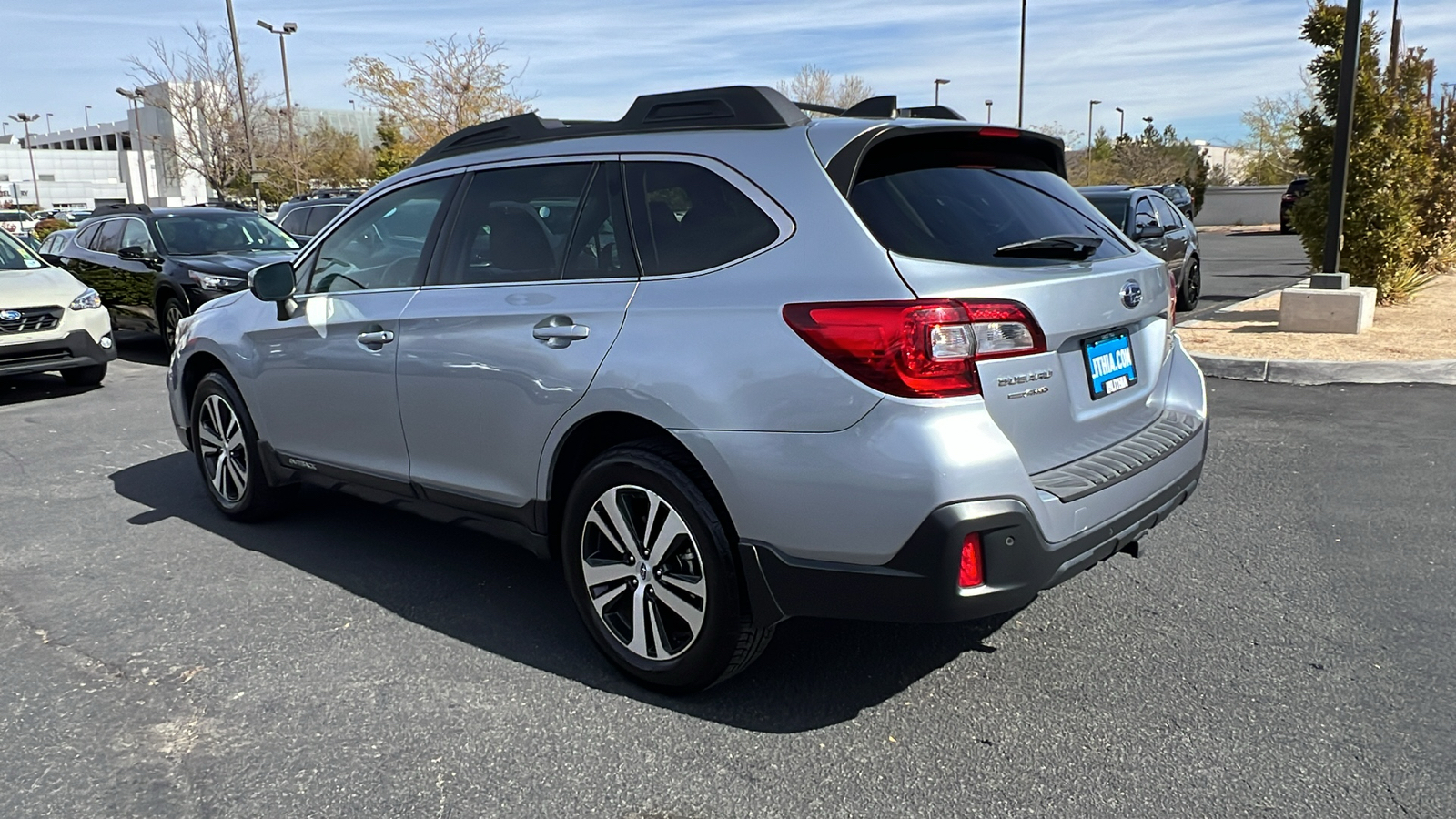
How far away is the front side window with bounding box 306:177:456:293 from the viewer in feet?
14.1

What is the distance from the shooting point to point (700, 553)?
3.20m

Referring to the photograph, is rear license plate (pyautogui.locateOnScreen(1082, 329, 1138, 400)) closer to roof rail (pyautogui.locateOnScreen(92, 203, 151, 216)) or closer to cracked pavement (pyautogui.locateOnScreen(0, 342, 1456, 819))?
cracked pavement (pyautogui.locateOnScreen(0, 342, 1456, 819))

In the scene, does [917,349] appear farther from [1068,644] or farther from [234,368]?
[234,368]

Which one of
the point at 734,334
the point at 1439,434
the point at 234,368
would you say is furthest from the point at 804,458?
the point at 1439,434

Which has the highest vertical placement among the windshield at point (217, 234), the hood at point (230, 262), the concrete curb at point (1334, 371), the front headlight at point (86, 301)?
the windshield at point (217, 234)

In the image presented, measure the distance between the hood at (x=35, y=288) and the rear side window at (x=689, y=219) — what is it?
7865mm

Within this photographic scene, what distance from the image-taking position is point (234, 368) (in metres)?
5.18

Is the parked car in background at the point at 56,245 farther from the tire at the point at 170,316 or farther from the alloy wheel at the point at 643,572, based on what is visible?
the alloy wheel at the point at 643,572

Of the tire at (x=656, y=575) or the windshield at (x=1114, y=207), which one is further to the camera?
the windshield at (x=1114, y=207)

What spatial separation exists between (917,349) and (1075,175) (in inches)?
2259

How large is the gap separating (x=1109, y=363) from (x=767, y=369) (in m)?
1.13

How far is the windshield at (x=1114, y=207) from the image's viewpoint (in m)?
12.5

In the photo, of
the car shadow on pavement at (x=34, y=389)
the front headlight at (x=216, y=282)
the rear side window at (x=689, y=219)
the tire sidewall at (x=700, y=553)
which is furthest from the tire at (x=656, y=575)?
the front headlight at (x=216, y=282)

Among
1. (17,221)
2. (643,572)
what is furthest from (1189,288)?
(17,221)
